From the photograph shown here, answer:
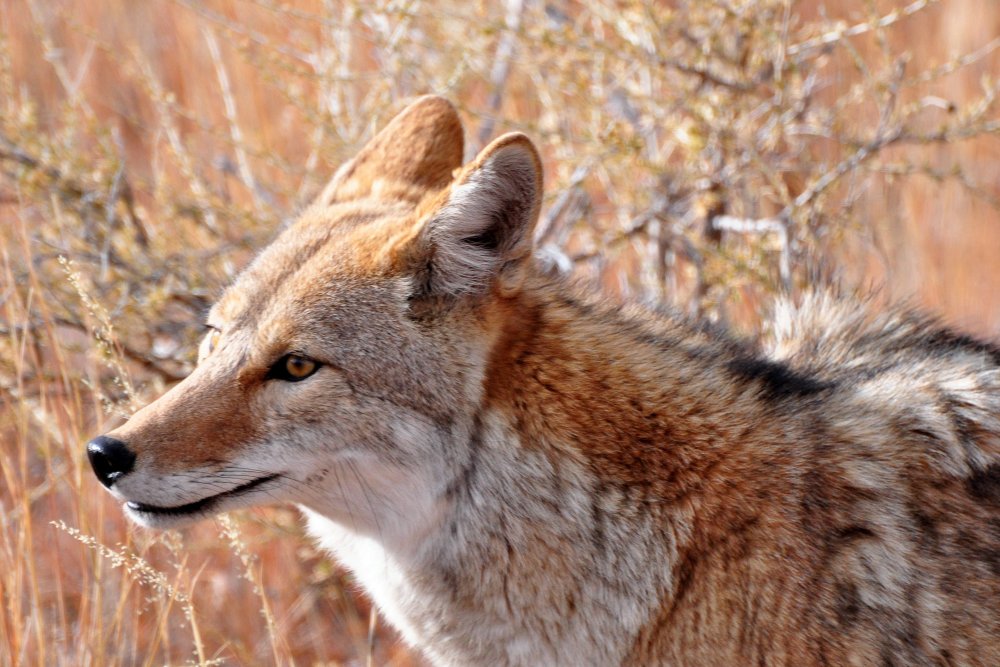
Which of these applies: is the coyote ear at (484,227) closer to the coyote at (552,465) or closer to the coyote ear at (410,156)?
the coyote at (552,465)

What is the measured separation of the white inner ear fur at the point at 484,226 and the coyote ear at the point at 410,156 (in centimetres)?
67

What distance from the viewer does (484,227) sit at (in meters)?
2.98

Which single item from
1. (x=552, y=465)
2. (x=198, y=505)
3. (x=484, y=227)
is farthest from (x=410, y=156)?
(x=198, y=505)

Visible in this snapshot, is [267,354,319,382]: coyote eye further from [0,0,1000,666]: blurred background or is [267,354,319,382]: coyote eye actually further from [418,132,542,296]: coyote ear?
[0,0,1000,666]: blurred background

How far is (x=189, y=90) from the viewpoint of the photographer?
29.6ft

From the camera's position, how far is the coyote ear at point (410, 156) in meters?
→ 3.63

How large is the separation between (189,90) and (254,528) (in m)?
4.64

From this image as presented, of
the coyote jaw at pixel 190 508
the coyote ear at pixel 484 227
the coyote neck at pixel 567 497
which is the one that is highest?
the coyote ear at pixel 484 227

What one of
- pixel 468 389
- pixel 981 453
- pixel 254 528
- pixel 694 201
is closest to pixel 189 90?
pixel 254 528

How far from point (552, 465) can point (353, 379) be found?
1.89ft

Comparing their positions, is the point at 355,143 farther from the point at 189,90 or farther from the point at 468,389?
the point at 189,90

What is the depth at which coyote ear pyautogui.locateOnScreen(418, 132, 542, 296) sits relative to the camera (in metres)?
2.86

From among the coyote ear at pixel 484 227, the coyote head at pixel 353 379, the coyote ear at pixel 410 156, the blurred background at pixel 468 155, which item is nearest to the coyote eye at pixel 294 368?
the coyote head at pixel 353 379

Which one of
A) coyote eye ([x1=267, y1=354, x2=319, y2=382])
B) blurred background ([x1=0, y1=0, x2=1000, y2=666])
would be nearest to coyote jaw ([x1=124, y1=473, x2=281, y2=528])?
coyote eye ([x1=267, y1=354, x2=319, y2=382])
